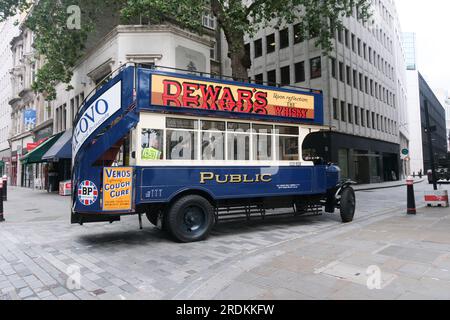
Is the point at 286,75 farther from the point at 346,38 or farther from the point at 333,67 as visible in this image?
the point at 346,38

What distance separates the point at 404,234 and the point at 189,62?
1468cm

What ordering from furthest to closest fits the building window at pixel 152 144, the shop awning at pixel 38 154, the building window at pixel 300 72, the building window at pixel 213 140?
the building window at pixel 300 72, the shop awning at pixel 38 154, the building window at pixel 213 140, the building window at pixel 152 144

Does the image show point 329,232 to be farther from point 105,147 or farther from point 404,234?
point 105,147

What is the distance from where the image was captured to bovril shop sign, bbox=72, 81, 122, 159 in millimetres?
6605

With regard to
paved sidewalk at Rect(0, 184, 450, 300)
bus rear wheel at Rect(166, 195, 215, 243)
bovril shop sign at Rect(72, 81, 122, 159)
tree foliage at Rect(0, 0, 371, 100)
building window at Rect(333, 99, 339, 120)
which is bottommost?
paved sidewalk at Rect(0, 184, 450, 300)

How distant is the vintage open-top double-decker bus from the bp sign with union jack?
2 cm

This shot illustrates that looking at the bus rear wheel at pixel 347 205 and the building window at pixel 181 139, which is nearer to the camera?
the building window at pixel 181 139

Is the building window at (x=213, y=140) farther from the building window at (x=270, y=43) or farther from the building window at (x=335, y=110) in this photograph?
the building window at (x=270, y=43)

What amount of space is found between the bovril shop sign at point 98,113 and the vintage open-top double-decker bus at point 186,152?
23 millimetres

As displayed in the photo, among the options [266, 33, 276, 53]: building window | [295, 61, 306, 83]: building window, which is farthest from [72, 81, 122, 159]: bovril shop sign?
[266, 33, 276, 53]: building window

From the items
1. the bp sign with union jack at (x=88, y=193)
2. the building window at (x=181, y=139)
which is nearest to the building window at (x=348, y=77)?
the building window at (x=181, y=139)

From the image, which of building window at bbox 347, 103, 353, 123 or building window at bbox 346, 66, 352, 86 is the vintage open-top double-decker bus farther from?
building window at bbox 346, 66, 352, 86

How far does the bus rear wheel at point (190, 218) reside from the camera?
6.68 m
